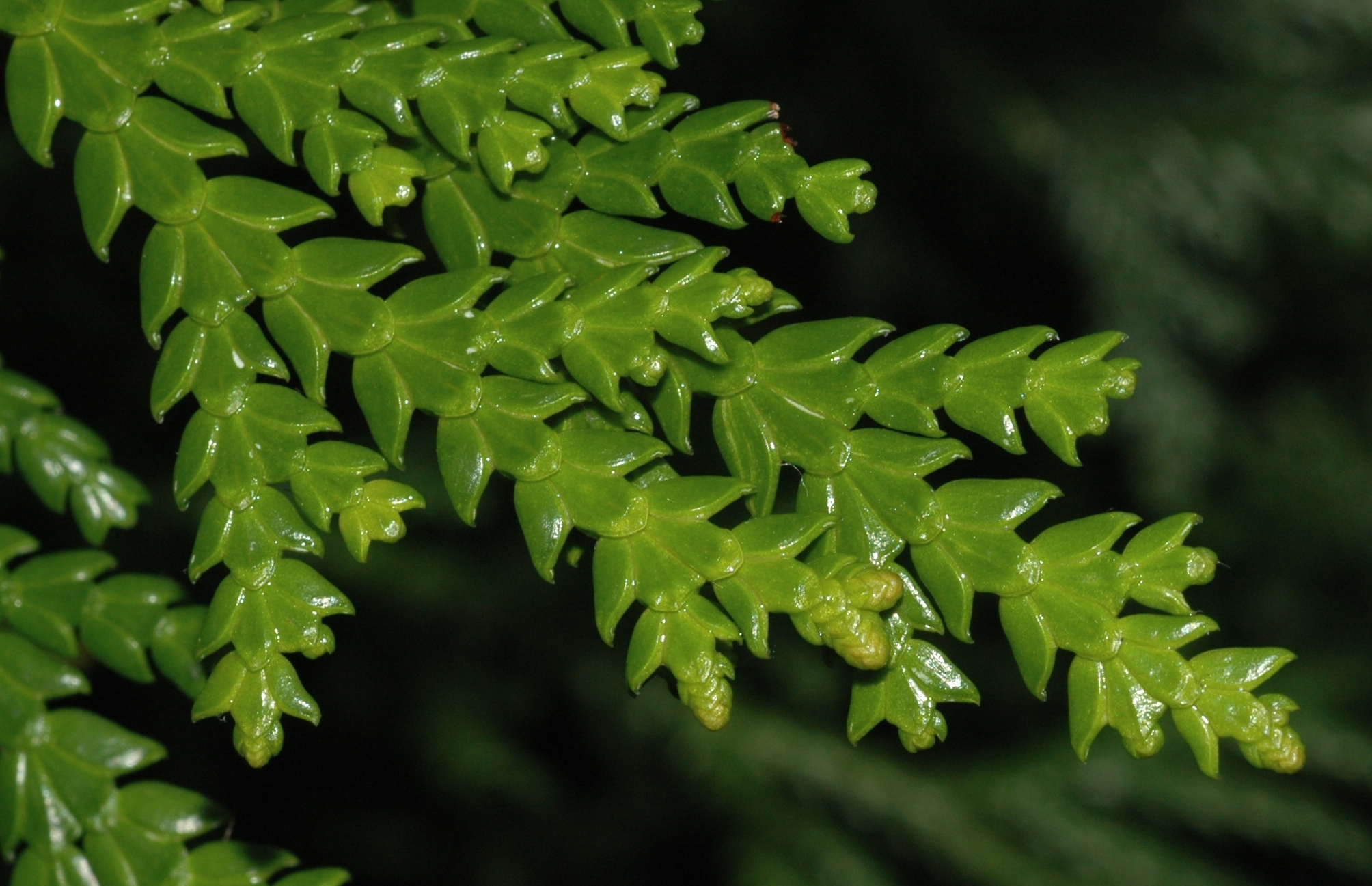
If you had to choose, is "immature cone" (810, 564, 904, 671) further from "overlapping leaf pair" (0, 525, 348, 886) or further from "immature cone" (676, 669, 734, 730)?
"overlapping leaf pair" (0, 525, 348, 886)

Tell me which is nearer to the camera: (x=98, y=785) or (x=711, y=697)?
(x=711, y=697)

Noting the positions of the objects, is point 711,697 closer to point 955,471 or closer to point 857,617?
point 857,617

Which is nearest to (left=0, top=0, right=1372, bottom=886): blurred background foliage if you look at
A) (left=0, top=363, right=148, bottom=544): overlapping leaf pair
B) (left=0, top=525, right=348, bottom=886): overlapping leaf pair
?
(left=0, top=363, right=148, bottom=544): overlapping leaf pair

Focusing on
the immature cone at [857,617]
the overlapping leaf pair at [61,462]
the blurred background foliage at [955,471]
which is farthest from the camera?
the blurred background foliage at [955,471]

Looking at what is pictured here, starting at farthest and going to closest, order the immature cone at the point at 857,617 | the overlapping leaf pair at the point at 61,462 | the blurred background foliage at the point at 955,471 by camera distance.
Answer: the blurred background foliage at the point at 955,471 → the overlapping leaf pair at the point at 61,462 → the immature cone at the point at 857,617

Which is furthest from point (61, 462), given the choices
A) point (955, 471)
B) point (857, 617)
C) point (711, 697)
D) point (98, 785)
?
point (955, 471)

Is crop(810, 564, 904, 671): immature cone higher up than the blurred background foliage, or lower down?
higher up

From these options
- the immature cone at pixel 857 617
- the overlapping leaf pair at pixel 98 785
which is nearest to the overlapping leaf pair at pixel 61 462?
the overlapping leaf pair at pixel 98 785

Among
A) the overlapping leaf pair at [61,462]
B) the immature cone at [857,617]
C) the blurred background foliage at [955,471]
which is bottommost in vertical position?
the blurred background foliage at [955,471]

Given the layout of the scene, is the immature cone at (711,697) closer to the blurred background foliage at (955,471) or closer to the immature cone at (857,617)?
the immature cone at (857,617)
